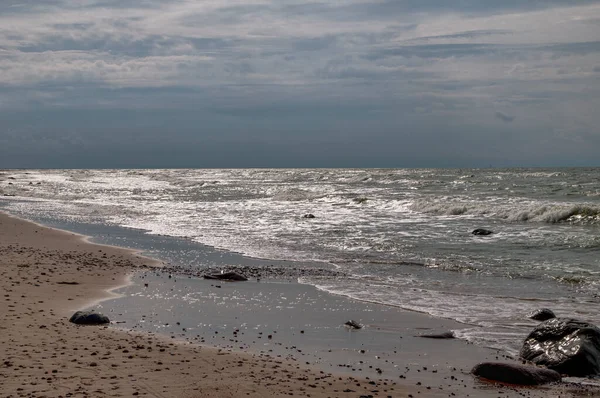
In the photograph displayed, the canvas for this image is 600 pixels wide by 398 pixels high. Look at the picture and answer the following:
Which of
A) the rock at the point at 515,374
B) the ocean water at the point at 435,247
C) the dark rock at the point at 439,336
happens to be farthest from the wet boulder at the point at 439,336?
the rock at the point at 515,374

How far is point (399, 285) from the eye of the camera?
14406 millimetres

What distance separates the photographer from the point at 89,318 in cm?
993

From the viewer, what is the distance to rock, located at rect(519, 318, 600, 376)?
8102 mm

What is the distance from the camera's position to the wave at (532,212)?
93.0 feet

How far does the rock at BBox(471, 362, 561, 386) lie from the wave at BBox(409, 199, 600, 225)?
846 inches

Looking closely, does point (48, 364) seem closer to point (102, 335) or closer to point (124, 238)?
point (102, 335)

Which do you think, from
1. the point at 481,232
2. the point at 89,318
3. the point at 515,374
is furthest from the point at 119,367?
the point at 481,232

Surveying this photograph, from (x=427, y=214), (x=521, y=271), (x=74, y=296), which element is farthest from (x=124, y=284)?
(x=427, y=214)

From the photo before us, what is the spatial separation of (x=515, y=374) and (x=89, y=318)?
20.8ft

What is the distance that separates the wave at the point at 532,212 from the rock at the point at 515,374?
21.5 metres

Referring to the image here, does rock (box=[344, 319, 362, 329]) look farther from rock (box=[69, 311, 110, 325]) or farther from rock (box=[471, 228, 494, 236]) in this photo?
rock (box=[471, 228, 494, 236])

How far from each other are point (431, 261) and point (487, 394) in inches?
422

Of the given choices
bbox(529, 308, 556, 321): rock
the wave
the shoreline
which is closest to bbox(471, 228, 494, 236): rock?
the wave

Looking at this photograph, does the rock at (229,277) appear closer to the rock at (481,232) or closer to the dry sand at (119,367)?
the dry sand at (119,367)
